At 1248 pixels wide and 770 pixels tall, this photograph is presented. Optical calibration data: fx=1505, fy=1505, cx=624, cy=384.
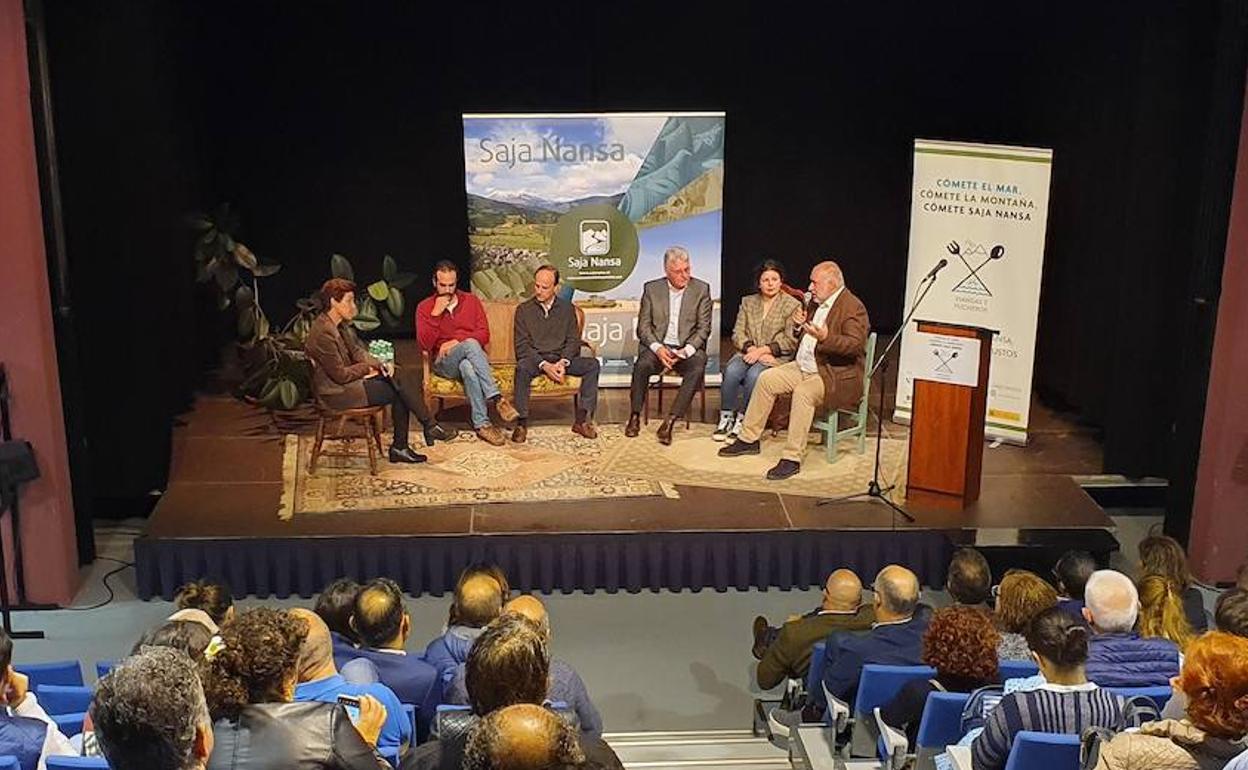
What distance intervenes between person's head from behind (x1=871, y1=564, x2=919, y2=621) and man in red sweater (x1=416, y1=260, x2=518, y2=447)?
3333mm

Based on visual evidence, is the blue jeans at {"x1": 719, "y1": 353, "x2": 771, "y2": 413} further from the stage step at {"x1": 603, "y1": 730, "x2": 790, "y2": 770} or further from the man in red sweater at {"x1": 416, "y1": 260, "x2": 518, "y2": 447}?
the stage step at {"x1": 603, "y1": 730, "x2": 790, "y2": 770}

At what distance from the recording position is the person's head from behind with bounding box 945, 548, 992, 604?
4871mm

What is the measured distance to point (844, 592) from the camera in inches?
199

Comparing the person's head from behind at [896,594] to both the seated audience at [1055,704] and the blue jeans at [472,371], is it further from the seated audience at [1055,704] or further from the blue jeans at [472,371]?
the blue jeans at [472,371]

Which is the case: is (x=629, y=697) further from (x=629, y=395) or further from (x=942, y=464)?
(x=629, y=395)

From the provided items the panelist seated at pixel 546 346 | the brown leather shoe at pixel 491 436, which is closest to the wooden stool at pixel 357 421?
the brown leather shoe at pixel 491 436

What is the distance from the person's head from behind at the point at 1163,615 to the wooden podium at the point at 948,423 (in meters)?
2.14

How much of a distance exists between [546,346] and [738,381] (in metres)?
1.00

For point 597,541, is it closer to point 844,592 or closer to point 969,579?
point 844,592

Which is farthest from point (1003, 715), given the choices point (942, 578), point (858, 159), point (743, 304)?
point (858, 159)

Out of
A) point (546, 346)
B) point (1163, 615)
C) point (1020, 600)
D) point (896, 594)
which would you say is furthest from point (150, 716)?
point (546, 346)

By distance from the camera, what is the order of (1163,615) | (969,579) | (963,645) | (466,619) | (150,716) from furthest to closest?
(969,579) → (1163,615) → (466,619) → (963,645) → (150,716)

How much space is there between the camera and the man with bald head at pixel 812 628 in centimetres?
504

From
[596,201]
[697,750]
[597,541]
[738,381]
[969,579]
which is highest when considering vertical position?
[596,201]
